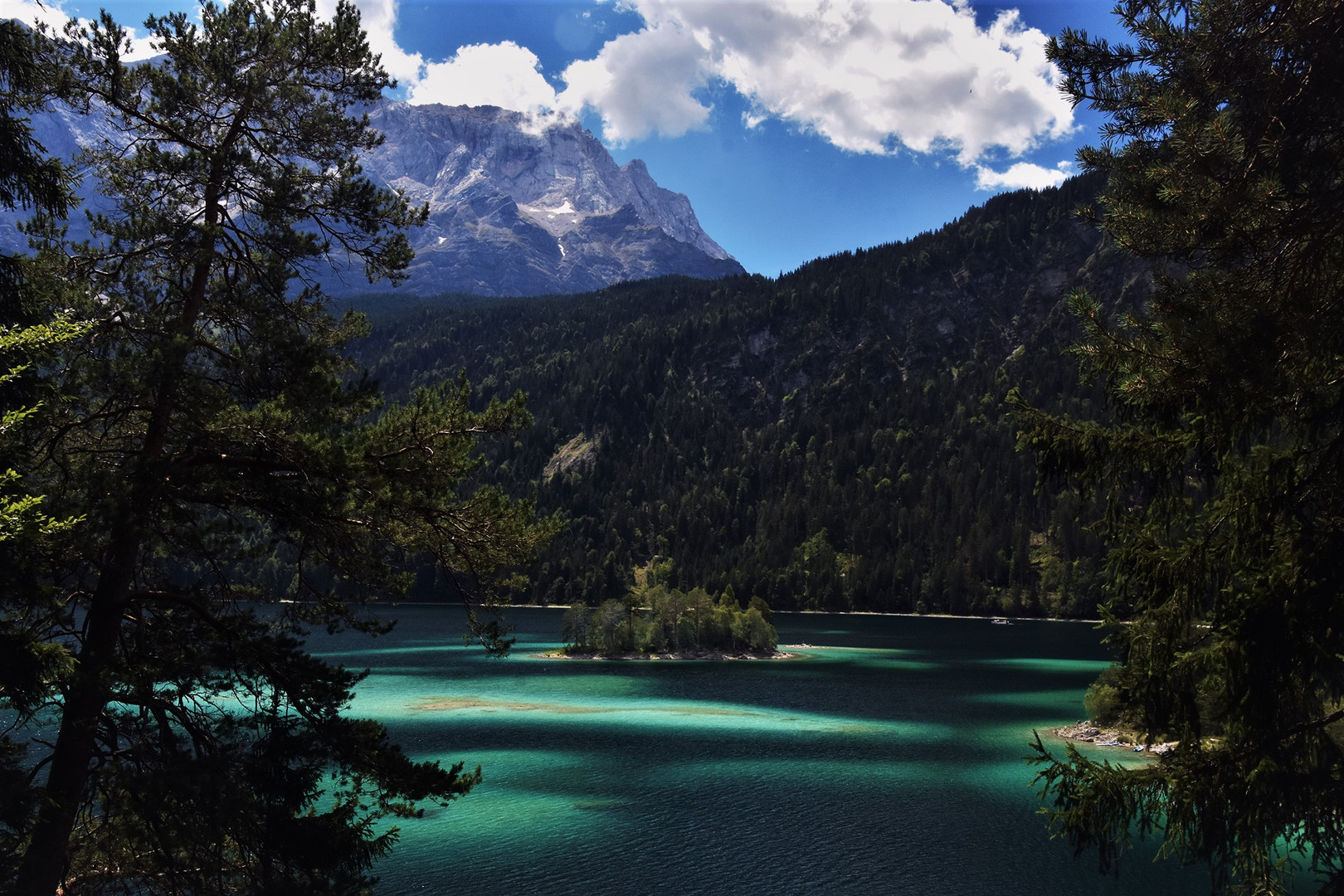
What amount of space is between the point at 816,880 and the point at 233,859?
28.9m

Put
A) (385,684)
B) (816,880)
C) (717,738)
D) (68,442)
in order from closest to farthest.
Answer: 1. (68,442)
2. (816,880)
3. (717,738)
4. (385,684)

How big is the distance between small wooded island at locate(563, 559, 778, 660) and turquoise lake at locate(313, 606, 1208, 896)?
10186mm

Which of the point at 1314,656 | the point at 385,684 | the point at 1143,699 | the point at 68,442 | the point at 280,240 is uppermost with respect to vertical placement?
the point at 280,240

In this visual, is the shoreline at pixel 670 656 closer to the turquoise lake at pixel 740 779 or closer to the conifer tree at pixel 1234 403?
the turquoise lake at pixel 740 779

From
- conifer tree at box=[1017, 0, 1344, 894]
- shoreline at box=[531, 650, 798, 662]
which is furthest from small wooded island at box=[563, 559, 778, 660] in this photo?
conifer tree at box=[1017, 0, 1344, 894]

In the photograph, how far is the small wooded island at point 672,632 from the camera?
12381 centimetres

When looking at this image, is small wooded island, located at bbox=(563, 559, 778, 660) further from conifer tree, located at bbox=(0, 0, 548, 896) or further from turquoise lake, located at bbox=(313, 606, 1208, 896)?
conifer tree, located at bbox=(0, 0, 548, 896)

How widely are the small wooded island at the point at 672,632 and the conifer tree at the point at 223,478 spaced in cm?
11000

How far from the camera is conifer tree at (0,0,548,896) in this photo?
43.9ft

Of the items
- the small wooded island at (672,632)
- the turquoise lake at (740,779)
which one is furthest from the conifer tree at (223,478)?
the small wooded island at (672,632)

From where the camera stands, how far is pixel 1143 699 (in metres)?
11.3

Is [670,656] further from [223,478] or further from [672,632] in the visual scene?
[223,478]

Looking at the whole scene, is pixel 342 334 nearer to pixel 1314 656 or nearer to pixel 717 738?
pixel 1314 656

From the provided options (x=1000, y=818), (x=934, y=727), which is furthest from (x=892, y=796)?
(x=934, y=727)
